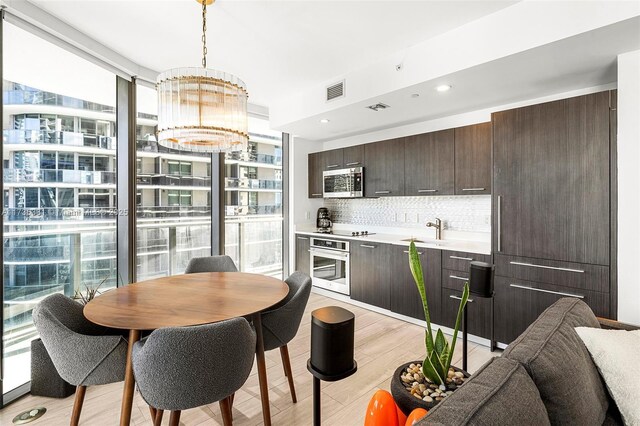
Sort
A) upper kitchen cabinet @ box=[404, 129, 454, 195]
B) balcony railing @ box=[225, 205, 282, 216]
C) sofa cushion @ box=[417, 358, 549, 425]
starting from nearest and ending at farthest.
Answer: sofa cushion @ box=[417, 358, 549, 425]
upper kitchen cabinet @ box=[404, 129, 454, 195]
balcony railing @ box=[225, 205, 282, 216]

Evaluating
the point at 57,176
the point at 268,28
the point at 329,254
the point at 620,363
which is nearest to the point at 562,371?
the point at 620,363

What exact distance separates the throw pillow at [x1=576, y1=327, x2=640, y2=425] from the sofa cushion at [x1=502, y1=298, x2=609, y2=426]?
1.4 inches

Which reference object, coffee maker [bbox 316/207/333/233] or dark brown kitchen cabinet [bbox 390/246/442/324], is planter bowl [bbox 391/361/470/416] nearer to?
dark brown kitchen cabinet [bbox 390/246/442/324]

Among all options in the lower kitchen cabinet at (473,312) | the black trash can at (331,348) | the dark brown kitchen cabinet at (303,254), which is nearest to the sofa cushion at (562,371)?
the black trash can at (331,348)

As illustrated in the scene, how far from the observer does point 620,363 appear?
1.27 metres

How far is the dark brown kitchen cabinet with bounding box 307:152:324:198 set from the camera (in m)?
4.85

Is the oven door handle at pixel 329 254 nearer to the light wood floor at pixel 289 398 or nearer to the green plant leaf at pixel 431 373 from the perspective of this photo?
the light wood floor at pixel 289 398

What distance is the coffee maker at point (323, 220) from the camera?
4.88 metres

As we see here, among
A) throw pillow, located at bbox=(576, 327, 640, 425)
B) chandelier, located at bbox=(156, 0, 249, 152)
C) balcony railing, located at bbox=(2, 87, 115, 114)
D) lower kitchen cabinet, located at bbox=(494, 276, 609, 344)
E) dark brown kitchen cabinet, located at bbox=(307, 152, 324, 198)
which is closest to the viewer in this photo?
throw pillow, located at bbox=(576, 327, 640, 425)

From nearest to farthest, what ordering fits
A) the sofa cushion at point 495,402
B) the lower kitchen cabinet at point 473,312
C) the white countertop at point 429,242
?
the sofa cushion at point 495,402, the lower kitchen cabinet at point 473,312, the white countertop at point 429,242

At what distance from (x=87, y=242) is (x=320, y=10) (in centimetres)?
274

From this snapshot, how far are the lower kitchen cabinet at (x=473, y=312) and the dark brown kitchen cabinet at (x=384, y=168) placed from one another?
4.36 feet

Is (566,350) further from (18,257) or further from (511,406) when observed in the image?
(18,257)

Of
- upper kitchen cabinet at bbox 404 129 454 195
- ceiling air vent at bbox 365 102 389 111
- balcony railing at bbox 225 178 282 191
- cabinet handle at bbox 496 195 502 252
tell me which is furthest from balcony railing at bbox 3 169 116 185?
cabinet handle at bbox 496 195 502 252
